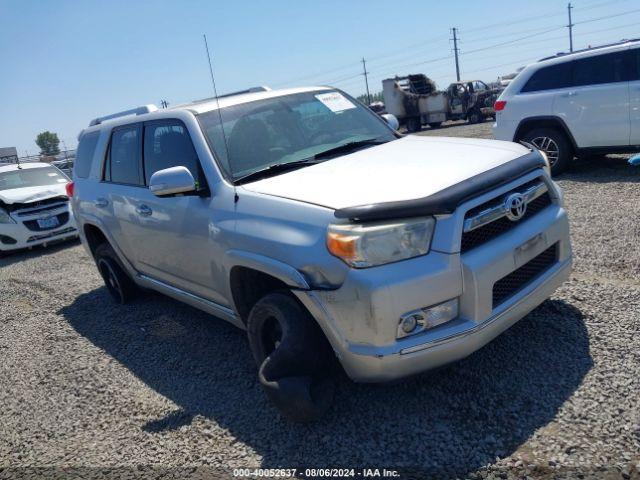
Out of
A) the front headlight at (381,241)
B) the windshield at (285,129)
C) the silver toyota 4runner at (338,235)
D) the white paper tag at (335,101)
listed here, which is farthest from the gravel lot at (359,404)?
the white paper tag at (335,101)

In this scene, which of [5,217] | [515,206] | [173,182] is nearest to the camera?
[515,206]

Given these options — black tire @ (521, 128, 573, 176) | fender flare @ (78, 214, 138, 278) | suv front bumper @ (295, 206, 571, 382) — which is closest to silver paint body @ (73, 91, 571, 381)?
suv front bumper @ (295, 206, 571, 382)

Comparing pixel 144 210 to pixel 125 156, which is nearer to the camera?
pixel 144 210

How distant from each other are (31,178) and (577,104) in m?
10.3

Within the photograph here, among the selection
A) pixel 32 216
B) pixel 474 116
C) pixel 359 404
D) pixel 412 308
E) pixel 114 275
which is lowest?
pixel 359 404

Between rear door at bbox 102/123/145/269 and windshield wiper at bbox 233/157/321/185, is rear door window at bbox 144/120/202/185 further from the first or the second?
windshield wiper at bbox 233/157/321/185

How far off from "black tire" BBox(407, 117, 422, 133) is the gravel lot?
2374 centimetres

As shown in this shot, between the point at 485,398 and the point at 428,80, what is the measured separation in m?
28.1

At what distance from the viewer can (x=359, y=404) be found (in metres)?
3.08

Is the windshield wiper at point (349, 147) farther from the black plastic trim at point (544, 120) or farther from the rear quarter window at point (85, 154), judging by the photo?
the black plastic trim at point (544, 120)

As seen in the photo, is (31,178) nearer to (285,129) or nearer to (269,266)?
(285,129)

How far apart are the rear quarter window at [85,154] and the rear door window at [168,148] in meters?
1.29

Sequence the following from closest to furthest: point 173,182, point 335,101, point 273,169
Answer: point 173,182, point 273,169, point 335,101

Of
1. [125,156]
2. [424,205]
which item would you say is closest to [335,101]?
[125,156]
